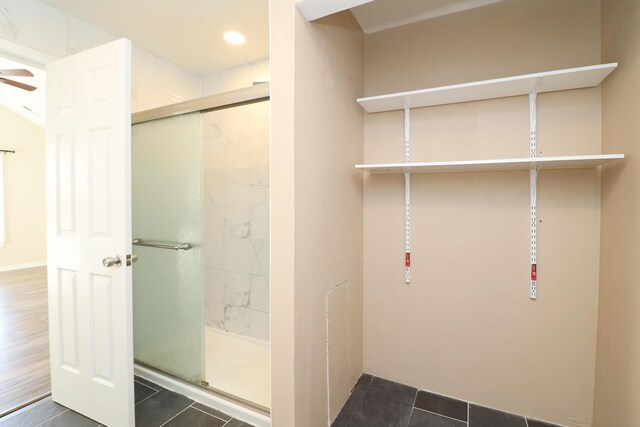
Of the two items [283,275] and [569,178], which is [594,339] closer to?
[569,178]

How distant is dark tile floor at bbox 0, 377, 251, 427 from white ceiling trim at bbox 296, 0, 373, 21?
81.4 inches

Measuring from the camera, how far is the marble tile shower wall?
2.49 metres

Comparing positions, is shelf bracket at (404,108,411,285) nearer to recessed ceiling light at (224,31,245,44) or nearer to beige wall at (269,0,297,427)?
beige wall at (269,0,297,427)

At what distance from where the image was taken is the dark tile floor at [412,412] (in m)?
1.62

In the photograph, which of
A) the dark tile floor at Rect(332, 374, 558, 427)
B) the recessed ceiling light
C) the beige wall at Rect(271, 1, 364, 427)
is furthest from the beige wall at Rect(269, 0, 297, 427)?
the recessed ceiling light

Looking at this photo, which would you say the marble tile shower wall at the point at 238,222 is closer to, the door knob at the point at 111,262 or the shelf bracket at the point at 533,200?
the door knob at the point at 111,262

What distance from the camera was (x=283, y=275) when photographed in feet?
4.27

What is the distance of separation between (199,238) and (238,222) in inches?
30.4

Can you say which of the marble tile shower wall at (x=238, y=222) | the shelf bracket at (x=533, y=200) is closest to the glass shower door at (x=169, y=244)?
the marble tile shower wall at (x=238, y=222)

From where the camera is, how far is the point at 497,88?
1.52 metres

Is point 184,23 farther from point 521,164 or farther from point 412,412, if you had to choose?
point 412,412

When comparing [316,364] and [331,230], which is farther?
[331,230]

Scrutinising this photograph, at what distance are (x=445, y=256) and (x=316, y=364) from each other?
98 cm

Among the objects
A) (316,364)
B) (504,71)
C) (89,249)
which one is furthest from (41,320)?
(504,71)
